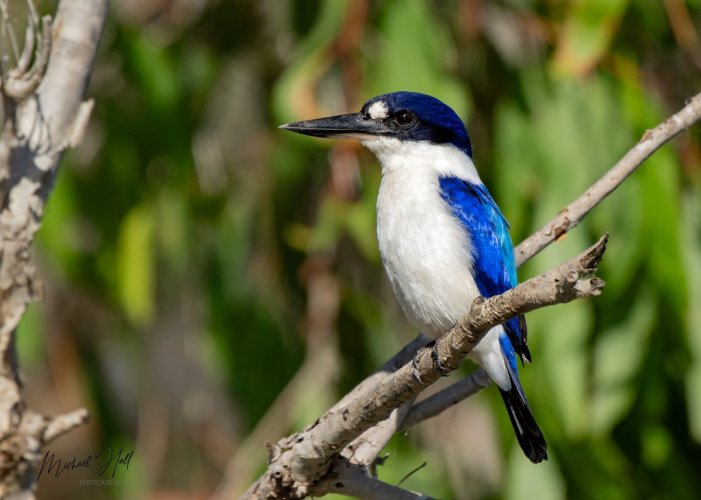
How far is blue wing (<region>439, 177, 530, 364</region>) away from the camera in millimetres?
2426

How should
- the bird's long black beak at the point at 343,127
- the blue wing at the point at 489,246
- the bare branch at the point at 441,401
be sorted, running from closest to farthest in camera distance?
1. the bare branch at the point at 441,401
2. the blue wing at the point at 489,246
3. the bird's long black beak at the point at 343,127

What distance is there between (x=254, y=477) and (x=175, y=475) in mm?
1994

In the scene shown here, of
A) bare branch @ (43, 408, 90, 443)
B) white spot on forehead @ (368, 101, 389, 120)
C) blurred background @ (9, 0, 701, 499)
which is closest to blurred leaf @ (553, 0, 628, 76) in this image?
blurred background @ (9, 0, 701, 499)

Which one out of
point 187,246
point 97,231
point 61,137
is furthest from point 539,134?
point 61,137

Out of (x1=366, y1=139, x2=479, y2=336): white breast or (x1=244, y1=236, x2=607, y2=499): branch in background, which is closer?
(x1=244, y1=236, x2=607, y2=499): branch in background

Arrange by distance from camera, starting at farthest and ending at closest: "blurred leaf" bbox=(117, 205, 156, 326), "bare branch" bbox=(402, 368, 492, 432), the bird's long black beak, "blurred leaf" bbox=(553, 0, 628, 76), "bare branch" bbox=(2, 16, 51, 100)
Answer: "blurred leaf" bbox=(117, 205, 156, 326)
"blurred leaf" bbox=(553, 0, 628, 76)
the bird's long black beak
"bare branch" bbox=(402, 368, 492, 432)
"bare branch" bbox=(2, 16, 51, 100)

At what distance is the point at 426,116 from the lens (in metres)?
2.74

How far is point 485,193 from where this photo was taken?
2688 mm

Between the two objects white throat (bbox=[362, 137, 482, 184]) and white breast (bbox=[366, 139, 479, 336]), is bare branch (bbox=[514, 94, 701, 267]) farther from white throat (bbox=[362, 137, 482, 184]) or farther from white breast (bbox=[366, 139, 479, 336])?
white throat (bbox=[362, 137, 482, 184])

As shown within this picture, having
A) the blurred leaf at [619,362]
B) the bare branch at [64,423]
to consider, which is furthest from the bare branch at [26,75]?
the blurred leaf at [619,362]

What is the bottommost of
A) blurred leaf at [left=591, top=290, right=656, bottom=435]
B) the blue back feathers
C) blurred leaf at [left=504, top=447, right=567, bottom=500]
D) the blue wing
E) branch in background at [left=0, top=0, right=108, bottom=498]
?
blurred leaf at [left=504, top=447, right=567, bottom=500]

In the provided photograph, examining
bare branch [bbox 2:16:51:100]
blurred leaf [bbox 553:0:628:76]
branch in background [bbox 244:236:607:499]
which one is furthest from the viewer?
blurred leaf [bbox 553:0:628:76]

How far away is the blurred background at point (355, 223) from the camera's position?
3033 mm

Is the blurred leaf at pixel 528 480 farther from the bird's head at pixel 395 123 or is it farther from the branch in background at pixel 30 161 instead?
the branch in background at pixel 30 161
